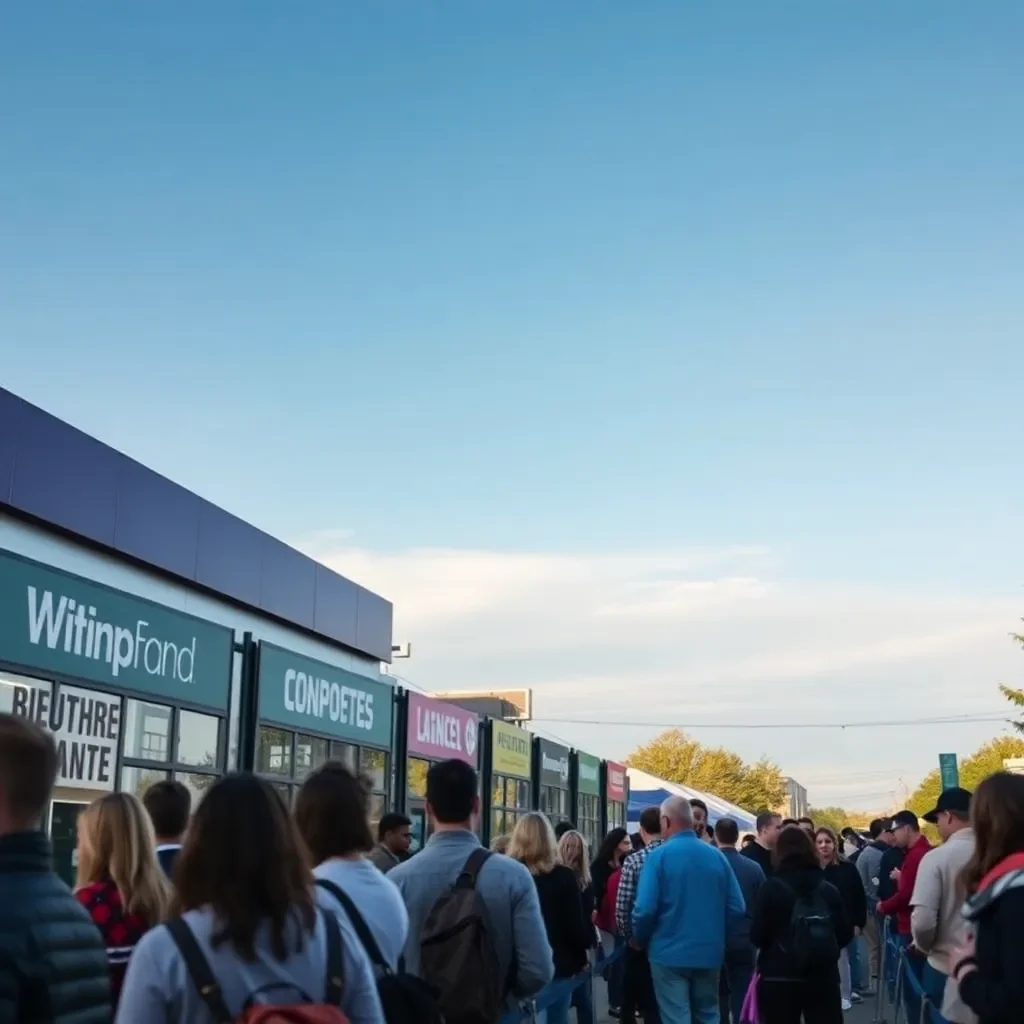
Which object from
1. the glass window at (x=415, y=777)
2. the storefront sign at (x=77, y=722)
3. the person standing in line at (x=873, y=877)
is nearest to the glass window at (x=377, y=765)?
the glass window at (x=415, y=777)

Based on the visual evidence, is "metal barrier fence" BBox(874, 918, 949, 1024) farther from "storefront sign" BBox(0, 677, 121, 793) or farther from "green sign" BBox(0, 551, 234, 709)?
"green sign" BBox(0, 551, 234, 709)

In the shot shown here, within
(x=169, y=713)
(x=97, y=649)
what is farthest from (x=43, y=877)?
(x=169, y=713)

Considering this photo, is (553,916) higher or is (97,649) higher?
(97,649)

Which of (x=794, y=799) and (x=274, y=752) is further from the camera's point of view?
(x=794, y=799)

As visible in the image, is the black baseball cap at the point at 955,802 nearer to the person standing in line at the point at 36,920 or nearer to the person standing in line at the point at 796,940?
the person standing in line at the point at 796,940

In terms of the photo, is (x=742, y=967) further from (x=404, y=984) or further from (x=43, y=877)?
(x=43, y=877)

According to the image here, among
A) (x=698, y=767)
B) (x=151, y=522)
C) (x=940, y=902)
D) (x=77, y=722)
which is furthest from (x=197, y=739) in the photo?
(x=698, y=767)

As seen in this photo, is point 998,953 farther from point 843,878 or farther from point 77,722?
point 843,878

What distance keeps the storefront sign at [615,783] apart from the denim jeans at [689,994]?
25.2m

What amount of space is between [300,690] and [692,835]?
806 cm

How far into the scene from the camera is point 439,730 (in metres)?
20.9

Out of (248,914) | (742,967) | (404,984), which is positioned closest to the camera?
(248,914)

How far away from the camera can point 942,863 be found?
6750 millimetres

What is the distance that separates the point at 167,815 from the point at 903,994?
751 centimetres
